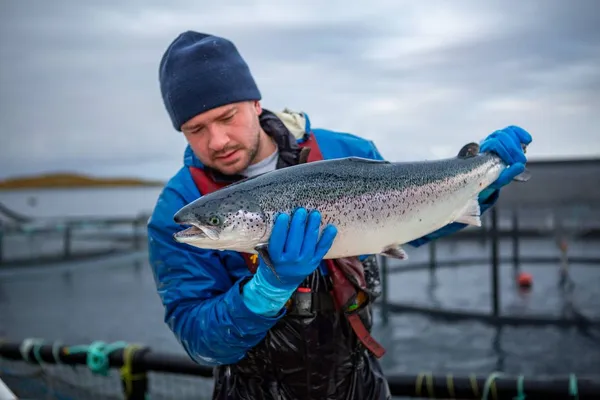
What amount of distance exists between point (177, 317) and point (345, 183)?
106 centimetres

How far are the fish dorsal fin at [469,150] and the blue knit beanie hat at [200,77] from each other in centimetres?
119

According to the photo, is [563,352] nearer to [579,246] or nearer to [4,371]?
[4,371]

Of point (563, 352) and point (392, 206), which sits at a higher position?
point (392, 206)

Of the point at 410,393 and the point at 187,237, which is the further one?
the point at 410,393

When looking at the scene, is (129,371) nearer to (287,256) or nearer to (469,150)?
(287,256)

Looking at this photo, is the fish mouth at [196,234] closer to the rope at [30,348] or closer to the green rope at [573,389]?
the green rope at [573,389]

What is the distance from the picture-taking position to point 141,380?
5.86 meters

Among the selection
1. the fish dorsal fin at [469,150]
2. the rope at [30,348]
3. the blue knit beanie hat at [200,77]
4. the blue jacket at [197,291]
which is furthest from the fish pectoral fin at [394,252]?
the rope at [30,348]

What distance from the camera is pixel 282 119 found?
137 inches

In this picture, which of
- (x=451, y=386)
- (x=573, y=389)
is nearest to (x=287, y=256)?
(x=451, y=386)

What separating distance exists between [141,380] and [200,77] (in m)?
3.82

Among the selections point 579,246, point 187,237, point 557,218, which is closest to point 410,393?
point 187,237

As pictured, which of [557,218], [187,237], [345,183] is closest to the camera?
[187,237]

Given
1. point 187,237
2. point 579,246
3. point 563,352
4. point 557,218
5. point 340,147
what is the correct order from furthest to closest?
point 579,246, point 557,218, point 563,352, point 340,147, point 187,237
